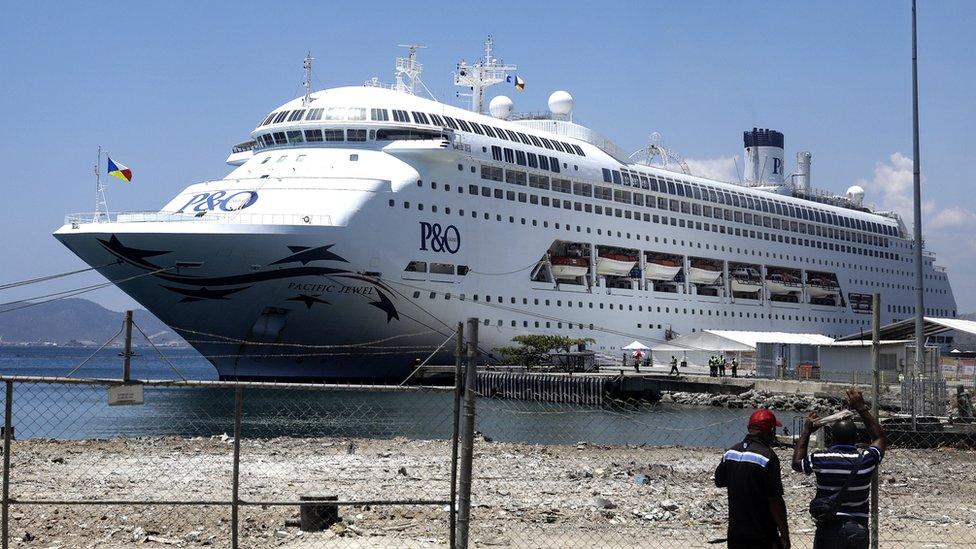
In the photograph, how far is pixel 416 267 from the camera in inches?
1667

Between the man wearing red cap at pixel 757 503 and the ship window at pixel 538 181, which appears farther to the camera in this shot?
the ship window at pixel 538 181

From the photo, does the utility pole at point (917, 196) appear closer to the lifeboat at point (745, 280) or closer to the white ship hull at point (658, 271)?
the white ship hull at point (658, 271)

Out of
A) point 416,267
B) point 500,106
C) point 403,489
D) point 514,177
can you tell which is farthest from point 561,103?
point 403,489

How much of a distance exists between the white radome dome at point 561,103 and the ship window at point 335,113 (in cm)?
1640

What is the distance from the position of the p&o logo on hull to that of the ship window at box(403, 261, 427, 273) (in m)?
0.55

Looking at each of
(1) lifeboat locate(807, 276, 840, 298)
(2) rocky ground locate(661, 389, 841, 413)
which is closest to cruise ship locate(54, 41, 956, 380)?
(1) lifeboat locate(807, 276, 840, 298)

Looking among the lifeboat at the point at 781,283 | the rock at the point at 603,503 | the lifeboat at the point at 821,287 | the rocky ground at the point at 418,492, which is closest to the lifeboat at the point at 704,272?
the lifeboat at the point at 781,283

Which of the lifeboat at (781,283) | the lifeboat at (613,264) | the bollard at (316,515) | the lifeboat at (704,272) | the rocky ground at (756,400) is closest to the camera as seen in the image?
the bollard at (316,515)

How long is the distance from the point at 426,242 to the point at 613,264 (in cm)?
1338

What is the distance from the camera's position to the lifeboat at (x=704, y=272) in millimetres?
59344

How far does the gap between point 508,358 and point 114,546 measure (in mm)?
Result: 36092

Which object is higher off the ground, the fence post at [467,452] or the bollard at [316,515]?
the fence post at [467,452]

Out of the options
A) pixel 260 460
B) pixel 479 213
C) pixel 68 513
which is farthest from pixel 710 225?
pixel 68 513

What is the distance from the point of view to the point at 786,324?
65.9 metres
